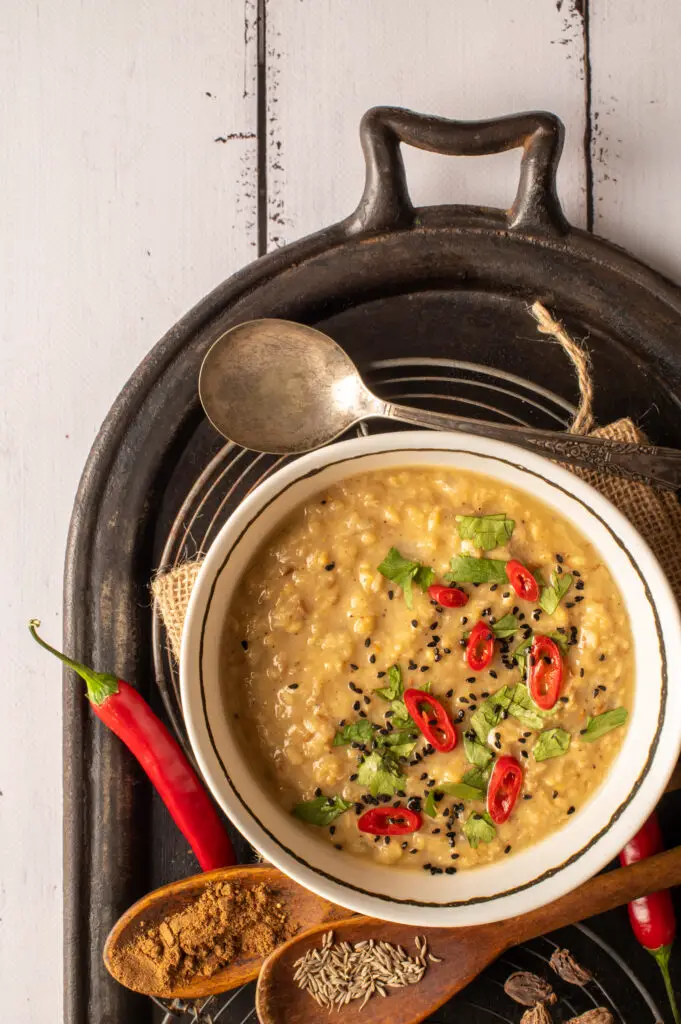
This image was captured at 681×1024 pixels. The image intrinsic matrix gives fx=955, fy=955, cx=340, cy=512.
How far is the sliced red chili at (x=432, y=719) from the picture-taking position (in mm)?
2672

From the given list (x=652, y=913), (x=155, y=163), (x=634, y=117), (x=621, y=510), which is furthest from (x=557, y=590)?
(x=155, y=163)

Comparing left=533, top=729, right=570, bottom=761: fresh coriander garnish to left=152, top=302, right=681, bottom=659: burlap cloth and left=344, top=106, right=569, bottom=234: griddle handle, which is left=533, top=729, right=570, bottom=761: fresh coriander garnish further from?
left=344, top=106, right=569, bottom=234: griddle handle

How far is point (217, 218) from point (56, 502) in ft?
3.67

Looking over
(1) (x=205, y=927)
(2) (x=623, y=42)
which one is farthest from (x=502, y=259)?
(1) (x=205, y=927)

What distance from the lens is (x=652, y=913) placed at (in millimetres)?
2871

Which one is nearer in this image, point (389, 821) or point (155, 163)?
point (389, 821)

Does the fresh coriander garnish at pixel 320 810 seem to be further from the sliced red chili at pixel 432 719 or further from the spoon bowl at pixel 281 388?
the spoon bowl at pixel 281 388

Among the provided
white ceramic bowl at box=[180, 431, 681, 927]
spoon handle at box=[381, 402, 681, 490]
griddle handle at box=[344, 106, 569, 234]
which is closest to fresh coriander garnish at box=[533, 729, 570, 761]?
white ceramic bowl at box=[180, 431, 681, 927]

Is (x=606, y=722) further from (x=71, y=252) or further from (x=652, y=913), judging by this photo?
(x=71, y=252)

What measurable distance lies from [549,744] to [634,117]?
211 cm

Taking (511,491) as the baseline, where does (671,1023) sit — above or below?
below

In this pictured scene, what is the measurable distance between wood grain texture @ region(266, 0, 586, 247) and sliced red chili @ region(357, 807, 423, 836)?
1.87 m

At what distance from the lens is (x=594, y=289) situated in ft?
9.75

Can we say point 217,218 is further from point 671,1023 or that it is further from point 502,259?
point 671,1023
